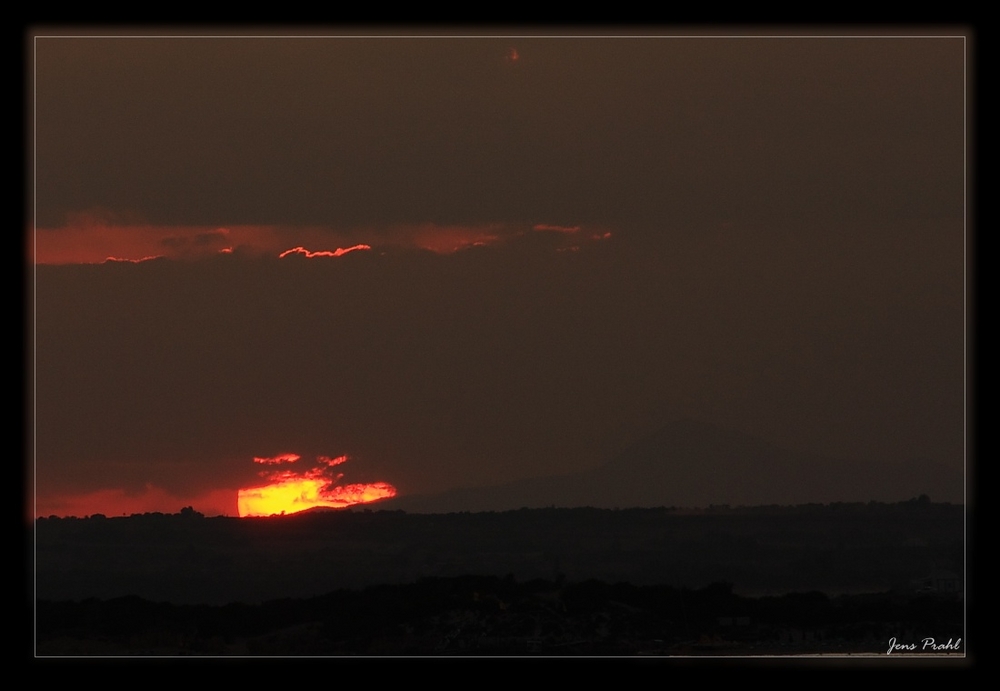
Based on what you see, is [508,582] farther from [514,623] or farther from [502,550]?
[502,550]

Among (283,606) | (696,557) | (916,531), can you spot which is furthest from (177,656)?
(916,531)

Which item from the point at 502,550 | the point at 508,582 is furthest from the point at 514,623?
the point at 502,550

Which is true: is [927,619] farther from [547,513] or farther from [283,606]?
[283,606]
